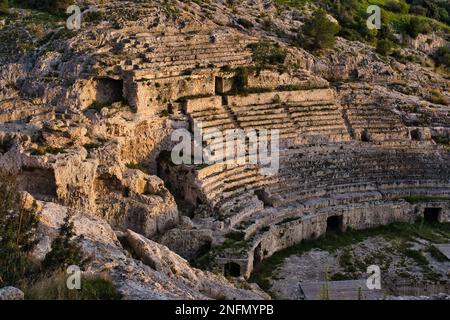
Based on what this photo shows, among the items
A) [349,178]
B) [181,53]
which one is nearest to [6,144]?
[181,53]

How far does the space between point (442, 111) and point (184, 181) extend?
1171cm

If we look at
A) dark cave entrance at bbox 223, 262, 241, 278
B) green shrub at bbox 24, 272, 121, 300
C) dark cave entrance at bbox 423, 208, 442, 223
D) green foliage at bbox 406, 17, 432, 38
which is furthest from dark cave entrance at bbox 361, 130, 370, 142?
green shrub at bbox 24, 272, 121, 300

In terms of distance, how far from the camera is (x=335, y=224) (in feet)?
61.3

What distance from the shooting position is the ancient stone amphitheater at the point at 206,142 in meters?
15.3

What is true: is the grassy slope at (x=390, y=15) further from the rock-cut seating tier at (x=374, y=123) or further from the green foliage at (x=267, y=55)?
the rock-cut seating tier at (x=374, y=123)

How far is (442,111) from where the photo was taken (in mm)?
23297

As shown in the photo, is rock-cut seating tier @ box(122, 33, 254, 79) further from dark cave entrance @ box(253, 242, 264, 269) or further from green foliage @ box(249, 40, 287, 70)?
dark cave entrance @ box(253, 242, 264, 269)

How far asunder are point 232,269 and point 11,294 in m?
8.29

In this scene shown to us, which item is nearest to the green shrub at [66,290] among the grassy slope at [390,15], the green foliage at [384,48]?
the green foliage at [384,48]

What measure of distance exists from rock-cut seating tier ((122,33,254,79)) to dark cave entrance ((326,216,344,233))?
654 cm

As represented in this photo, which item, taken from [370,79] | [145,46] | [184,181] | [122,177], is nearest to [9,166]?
[122,177]

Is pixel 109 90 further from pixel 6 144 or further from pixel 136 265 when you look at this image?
pixel 136 265

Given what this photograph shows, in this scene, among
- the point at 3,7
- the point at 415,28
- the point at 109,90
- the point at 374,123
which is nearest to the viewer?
the point at 109,90

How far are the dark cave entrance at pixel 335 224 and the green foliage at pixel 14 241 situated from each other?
10885 millimetres
